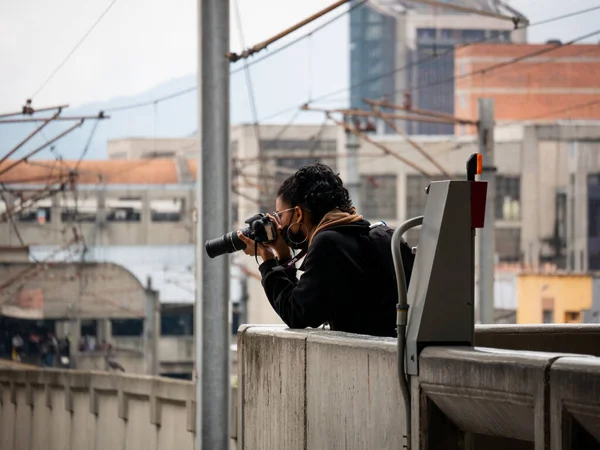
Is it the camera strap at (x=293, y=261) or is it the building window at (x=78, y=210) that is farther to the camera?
the building window at (x=78, y=210)

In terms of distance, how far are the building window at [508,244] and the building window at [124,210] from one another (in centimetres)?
2087

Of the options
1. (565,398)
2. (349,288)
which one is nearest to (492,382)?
(565,398)

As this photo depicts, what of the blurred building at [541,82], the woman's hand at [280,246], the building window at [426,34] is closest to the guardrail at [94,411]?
the woman's hand at [280,246]

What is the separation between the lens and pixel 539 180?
49.2m

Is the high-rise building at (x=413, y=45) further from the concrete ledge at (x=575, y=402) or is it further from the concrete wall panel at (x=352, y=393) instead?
the concrete ledge at (x=575, y=402)

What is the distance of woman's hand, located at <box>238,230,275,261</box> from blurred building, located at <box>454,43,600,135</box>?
48.0 meters

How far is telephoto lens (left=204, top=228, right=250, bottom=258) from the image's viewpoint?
510 centimetres

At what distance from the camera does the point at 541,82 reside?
176ft

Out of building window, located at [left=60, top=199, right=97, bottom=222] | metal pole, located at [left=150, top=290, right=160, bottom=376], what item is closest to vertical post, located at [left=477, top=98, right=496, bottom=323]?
building window, located at [left=60, top=199, right=97, bottom=222]

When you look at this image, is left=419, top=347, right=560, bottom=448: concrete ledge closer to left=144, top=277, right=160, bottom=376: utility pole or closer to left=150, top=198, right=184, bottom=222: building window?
left=144, top=277, right=160, bottom=376: utility pole

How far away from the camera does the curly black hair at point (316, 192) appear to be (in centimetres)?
484

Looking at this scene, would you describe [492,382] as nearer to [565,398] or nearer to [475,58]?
[565,398]

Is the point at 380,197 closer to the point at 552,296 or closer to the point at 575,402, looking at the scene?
the point at 552,296

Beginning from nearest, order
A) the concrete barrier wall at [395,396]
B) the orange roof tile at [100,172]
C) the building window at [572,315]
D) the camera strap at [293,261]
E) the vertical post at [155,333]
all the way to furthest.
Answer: the concrete barrier wall at [395,396]
the camera strap at [293,261]
the orange roof tile at [100,172]
the vertical post at [155,333]
the building window at [572,315]
